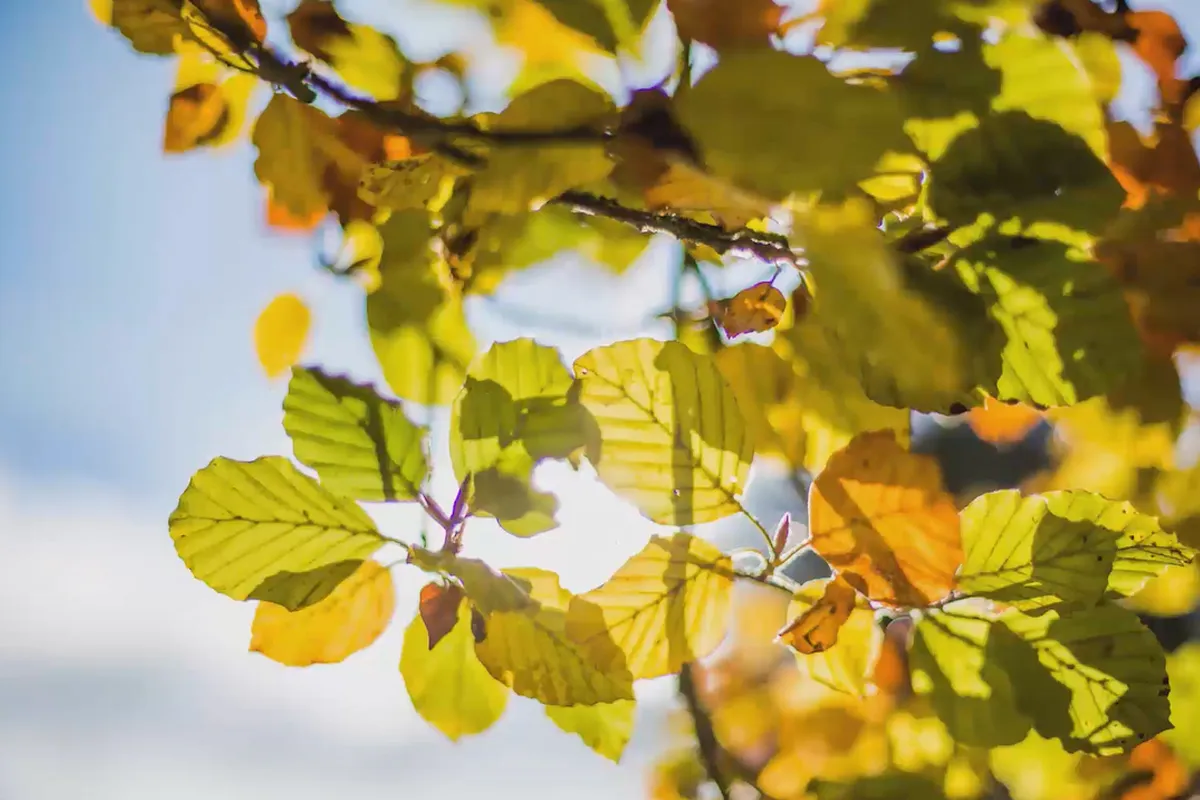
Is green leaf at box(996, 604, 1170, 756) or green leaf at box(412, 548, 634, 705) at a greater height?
green leaf at box(412, 548, 634, 705)

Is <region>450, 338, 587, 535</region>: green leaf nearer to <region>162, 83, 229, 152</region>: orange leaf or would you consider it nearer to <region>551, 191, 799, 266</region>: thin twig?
<region>551, 191, 799, 266</region>: thin twig

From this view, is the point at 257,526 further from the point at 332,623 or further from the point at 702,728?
the point at 702,728

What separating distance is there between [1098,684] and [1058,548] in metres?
0.04

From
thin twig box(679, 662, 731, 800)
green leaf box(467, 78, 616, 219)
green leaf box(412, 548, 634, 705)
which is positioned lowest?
thin twig box(679, 662, 731, 800)

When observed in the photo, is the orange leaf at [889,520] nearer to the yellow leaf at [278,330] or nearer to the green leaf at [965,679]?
the green leaf at [965,679]

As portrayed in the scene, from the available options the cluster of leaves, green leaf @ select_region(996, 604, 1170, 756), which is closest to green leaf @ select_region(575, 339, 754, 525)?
the cluster of leaves

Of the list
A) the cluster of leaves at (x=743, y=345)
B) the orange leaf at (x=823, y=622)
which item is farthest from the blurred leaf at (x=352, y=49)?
the orange leaf at (x=823, y=622)

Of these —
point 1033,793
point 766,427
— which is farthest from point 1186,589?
point 766,427

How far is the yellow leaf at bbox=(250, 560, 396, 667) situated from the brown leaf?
21mm

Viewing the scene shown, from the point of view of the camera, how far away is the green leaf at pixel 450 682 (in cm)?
24

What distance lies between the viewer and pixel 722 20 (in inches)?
7.3

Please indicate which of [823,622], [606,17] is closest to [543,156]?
[606,17]

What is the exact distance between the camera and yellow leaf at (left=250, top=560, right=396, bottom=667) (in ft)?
0.73

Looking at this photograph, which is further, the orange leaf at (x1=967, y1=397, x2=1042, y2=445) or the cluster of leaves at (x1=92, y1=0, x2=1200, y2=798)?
the orange leaf at (x1=967, y1=397, x2=1042, y2=445)
